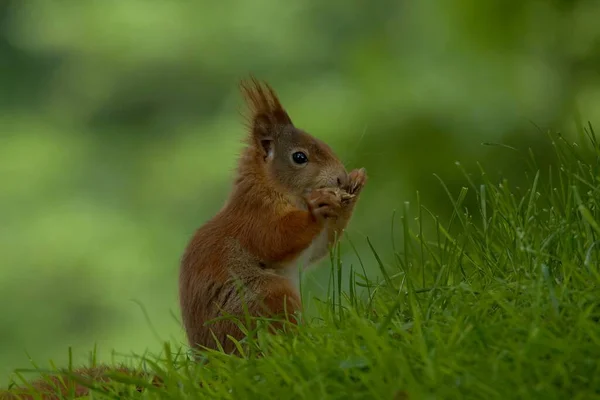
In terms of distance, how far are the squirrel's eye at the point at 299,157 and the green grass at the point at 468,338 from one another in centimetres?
46

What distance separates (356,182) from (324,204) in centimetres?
15

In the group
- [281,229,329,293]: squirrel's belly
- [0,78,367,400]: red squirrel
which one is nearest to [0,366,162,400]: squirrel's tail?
[0,78,367,400]: red squirrel

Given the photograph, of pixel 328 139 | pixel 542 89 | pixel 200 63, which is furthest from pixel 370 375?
pixel 200 63

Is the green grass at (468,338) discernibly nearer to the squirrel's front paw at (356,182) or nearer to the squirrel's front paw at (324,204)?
the squirrel's front paw at (324,204)

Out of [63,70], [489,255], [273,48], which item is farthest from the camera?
[63,70]

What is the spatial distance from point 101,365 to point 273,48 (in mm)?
3367

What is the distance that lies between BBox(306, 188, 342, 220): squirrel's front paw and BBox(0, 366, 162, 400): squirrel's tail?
19.8 inches

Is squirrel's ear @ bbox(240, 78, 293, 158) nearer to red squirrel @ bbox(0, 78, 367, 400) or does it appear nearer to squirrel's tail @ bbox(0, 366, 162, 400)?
red squirrel @ bbox(0, 78, 367, 400)

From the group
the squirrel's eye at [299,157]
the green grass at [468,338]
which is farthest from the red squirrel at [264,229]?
the green grass at [468,338]

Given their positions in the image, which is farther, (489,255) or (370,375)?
(489,255)

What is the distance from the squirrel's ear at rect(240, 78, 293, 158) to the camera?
7.30 ft

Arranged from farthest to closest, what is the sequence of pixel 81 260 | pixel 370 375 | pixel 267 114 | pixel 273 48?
1. pixel 273 48
2. pixel 81 260
3. pixel 267 114
4. pixel 370 375

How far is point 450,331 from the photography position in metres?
1.44

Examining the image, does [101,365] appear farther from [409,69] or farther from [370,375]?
[409,69]
